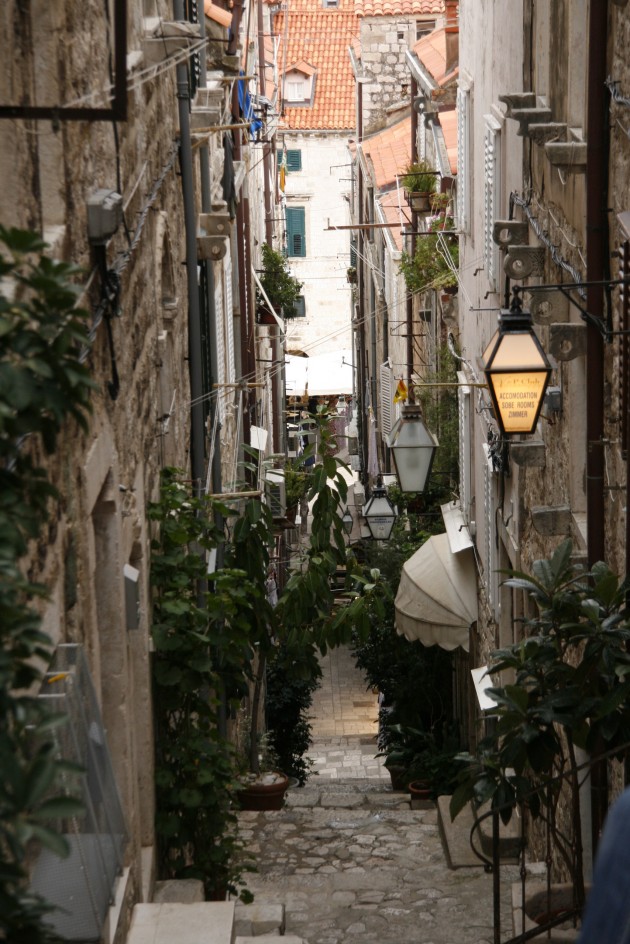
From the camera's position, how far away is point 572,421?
25.7ft

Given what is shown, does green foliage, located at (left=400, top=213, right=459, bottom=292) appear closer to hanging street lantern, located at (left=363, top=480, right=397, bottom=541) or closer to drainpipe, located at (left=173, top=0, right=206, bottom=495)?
hanging street lantern, located at (left=363, top=480, right=397, bottom=541)

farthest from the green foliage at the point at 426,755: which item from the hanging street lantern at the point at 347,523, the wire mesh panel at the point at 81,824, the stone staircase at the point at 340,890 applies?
the wire mesh panel at the point at 81,824

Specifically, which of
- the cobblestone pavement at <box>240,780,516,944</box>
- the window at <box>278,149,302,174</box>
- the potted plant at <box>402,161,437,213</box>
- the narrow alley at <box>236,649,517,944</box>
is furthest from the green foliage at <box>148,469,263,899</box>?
the window at <box>278,149,302,174</box>

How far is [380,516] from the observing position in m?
15.8

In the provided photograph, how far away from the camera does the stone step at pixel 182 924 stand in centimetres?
629

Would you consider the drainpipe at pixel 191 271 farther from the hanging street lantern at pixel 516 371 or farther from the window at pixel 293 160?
the window at pixel 293 160

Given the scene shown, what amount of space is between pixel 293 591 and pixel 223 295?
5.50 meters

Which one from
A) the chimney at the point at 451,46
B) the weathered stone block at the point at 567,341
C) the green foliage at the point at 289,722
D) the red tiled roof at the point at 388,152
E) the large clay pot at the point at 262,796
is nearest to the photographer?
the weathered stone block at the point at 567,341

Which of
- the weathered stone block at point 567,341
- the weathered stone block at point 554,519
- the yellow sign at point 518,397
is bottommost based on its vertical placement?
the weathered stone block at point 554,519

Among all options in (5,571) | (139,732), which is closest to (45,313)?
(5,571)

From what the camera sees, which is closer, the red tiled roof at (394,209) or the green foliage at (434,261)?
the green foliage at (434,261)

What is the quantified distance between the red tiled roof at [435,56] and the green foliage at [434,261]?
3.30 metres

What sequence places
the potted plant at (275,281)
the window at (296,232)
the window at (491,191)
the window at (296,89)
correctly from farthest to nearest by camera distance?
1. the window at (296,232)
2. the window at (296,89)
3. the potted plant at (275,281)
4. the window at (491,191)

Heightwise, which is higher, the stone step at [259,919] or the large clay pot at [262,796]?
the stone step at [259,919]
